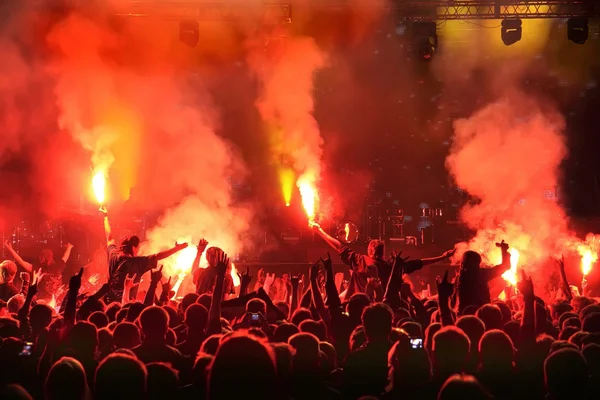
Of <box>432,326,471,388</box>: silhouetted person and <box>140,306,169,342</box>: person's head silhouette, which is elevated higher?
<box>140,306,169,342</box>: person's head silhouette

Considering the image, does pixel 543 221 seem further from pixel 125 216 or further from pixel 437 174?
pixel 125 216

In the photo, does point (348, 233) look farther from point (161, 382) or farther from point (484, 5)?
point (161, 382)

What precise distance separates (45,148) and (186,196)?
4.07m

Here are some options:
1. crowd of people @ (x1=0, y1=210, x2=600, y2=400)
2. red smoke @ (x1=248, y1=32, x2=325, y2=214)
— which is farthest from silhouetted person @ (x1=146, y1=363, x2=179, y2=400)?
red smoke @ (x1=248, y1=32, x2=325, y2=214)

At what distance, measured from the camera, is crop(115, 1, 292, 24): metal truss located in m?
13.4

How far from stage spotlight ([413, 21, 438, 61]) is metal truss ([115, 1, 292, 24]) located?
8.66 ft

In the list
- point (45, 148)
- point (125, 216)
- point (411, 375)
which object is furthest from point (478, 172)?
point (411, 375)

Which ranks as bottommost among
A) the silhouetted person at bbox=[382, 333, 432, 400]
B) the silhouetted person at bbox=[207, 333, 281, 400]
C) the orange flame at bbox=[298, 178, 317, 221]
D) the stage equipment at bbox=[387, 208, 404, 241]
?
the silhouetted person at bbox=[382, 333, 432, 400]

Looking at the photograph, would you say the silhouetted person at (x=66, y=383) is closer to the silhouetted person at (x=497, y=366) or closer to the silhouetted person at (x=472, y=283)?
the silhouetted person at (x=497, y=366)

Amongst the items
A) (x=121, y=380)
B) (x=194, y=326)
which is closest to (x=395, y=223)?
(x=194, y=326)

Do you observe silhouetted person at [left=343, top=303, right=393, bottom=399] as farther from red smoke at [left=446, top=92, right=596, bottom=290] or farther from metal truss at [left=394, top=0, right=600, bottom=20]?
red smoke at [left=446, top=92, right=596, bottom=290]

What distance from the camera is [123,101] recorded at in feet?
57.0

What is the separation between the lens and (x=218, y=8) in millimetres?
13695

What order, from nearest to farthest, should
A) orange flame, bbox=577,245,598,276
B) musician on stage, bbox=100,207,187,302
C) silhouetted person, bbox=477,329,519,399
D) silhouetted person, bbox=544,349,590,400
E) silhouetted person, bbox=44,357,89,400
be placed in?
silhouetted person, bbox=44,357,89,400 → silhouetted person, bbox=544,349,590,400 → silhouetted person, bbox=477,329,519,399 → musician on stage, bbox=100,207,187,302 → orange flame, bbox=577,245,598,276
